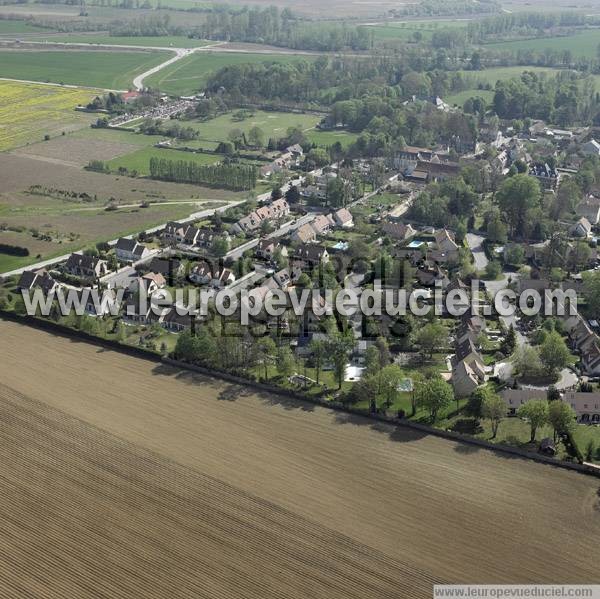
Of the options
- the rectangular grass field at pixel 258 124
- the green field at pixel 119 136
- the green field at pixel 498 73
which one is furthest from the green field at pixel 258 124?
the green field at pixel 498 73

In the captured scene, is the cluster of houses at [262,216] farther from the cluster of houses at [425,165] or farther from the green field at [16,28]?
the green field at [16,28]

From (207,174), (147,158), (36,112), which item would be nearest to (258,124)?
(147,158)

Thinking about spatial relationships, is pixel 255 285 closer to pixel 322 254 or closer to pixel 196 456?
pixel 322 254

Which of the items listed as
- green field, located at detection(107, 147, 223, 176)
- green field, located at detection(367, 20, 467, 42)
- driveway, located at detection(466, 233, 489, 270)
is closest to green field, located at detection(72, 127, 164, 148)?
green field, located at detection(107, 147, 223, 176)

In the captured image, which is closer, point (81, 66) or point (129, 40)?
point (81, 66)

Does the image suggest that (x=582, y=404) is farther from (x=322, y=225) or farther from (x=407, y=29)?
(x=407, y=29)

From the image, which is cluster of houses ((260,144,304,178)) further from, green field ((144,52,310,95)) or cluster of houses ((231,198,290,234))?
green field ((144,52,310,95))

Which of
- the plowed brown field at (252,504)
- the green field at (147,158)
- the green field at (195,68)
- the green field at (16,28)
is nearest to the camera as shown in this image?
the plowed brown field at (252,504)
